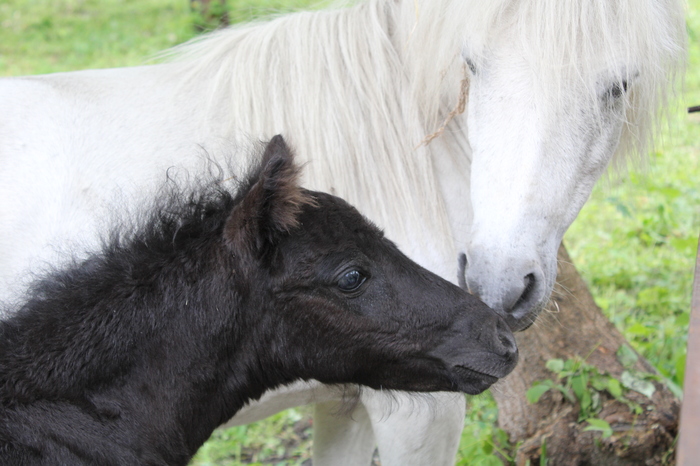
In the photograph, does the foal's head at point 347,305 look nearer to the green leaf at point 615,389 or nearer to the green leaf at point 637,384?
the green leaf at point 615,389

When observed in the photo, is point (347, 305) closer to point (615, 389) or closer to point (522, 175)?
point (522, 175)

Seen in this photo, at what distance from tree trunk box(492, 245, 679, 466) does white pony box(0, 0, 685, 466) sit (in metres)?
0.90

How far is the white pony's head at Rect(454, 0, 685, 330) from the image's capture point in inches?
84.2

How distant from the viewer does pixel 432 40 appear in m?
2.49

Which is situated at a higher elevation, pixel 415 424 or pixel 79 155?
pixel 79 155

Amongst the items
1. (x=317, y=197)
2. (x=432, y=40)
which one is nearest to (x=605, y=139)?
(x=432, y=40)

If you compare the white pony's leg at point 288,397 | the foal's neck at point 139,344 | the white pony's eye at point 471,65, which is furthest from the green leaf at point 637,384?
the foal's neck at point 139,344

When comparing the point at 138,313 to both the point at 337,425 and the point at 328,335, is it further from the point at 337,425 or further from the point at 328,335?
the point at 337,425

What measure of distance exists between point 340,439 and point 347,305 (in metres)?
1.37

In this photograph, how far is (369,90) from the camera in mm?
2666

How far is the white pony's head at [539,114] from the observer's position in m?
2.14

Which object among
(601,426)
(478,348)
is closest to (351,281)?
(478,348)

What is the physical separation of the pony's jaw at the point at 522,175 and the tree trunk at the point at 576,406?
96 centimetres

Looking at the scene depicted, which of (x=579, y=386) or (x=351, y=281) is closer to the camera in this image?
(x=351, y=281)
